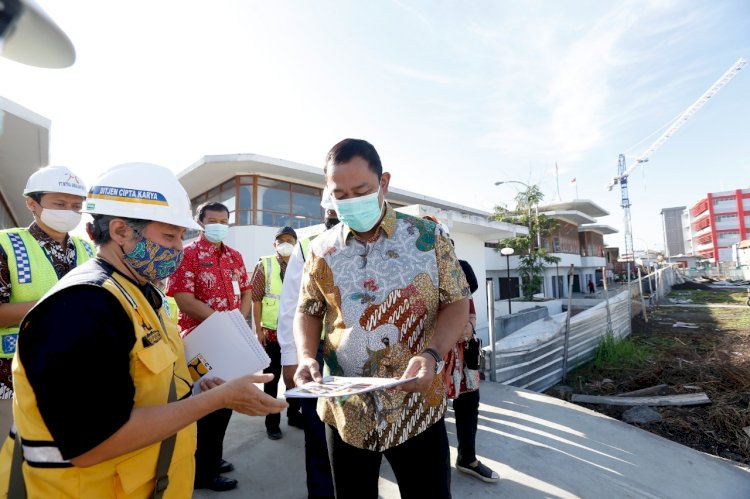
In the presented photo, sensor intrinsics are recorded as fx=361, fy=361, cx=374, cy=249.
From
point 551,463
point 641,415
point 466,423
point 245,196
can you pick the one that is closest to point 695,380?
point 641,415

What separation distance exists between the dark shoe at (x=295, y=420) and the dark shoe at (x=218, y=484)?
3.49ft

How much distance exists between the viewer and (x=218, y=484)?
2600 millimetres

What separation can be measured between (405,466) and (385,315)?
0.61 metres

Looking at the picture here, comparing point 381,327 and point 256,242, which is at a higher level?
point 256,242

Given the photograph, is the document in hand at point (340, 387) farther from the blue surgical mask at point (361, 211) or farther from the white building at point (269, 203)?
the white building at point (269, 203)

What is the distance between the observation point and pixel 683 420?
4727mm

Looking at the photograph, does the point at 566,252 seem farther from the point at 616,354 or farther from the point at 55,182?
the point at 55,182

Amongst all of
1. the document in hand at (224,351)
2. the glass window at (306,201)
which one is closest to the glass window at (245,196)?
the glass window at (306,201)

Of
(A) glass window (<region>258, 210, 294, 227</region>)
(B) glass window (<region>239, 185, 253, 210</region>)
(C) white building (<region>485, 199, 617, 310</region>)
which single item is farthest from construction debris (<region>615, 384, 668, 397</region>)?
(C) white building (<region>485, 199, 617, 310</region>)

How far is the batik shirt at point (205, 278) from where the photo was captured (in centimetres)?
270

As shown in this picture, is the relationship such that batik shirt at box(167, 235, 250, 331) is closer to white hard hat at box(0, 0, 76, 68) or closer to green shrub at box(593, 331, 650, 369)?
white hard hat at box(0, 0, 76, 68)

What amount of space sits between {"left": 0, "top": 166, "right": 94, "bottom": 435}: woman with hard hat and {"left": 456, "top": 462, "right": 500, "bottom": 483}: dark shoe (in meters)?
2.83

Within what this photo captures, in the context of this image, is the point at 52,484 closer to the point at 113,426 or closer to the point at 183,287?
the point at 113,426

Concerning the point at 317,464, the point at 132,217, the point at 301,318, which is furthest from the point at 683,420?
the point at 132,217
